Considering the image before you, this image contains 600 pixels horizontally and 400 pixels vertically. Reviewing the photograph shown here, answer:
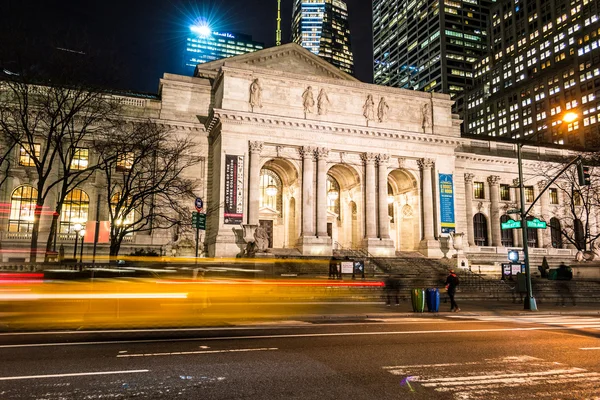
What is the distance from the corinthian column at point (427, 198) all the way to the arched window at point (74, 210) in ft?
105

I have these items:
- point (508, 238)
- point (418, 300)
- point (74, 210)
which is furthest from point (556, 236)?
point (74, 210)

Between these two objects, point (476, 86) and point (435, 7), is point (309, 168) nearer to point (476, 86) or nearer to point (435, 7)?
point (476, 86)

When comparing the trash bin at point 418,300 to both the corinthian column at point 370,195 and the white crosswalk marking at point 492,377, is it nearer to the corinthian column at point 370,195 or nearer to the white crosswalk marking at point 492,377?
the white crosswalk marking at point 492,377

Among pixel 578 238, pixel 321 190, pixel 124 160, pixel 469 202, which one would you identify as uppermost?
pixel 124 160

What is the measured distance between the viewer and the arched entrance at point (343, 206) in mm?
46625

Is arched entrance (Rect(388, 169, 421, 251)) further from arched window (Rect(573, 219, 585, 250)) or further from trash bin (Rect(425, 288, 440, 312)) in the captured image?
trash bin (Rect(425, 288, 440, 312))

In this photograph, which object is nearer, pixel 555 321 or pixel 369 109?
pixel 555 321

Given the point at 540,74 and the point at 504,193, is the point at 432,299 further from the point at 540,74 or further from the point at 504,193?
the point at 540,74

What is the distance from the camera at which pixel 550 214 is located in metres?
57.2

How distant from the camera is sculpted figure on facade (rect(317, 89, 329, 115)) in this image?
42.8 meters

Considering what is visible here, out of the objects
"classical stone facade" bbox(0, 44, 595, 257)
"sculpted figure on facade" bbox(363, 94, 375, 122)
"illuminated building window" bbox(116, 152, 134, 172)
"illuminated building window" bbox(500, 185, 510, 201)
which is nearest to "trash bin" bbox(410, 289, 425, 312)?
"classical stone facade" bbox(0, 44, 595, 257)

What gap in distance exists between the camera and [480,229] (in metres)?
54.3

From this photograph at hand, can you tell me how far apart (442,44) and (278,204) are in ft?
430

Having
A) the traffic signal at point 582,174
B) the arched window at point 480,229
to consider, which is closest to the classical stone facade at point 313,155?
the arched window at point 480,229
